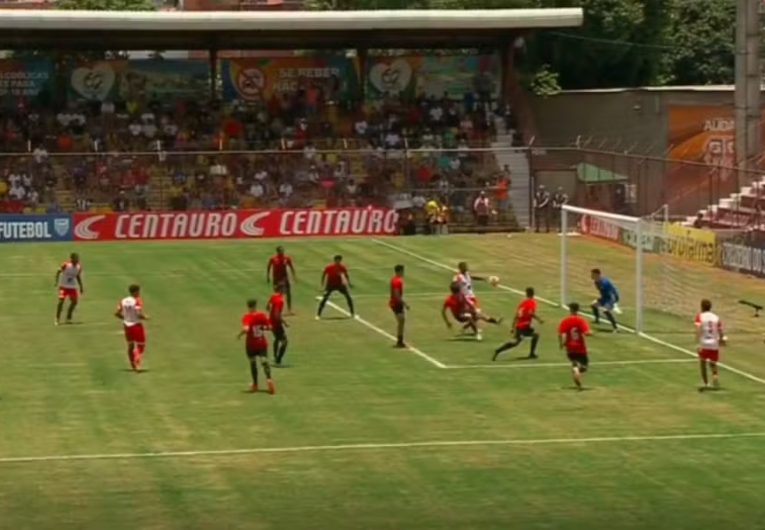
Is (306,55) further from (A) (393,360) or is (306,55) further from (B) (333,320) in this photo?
(A) (393,360)

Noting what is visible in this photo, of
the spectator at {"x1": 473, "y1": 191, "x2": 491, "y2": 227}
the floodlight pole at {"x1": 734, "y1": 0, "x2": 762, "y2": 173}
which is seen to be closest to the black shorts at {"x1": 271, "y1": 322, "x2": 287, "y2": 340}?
the floodlight pole at {"x1": 734, "y1": 0, "x2": 762, "y2": 173}

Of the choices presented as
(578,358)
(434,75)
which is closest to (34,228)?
(434,75)

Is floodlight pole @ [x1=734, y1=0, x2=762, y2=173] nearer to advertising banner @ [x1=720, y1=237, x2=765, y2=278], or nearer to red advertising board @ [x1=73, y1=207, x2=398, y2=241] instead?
advertising banner @ [x1=720, y1=237, x2=765, y2=278]

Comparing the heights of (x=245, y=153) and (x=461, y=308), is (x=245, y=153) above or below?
above

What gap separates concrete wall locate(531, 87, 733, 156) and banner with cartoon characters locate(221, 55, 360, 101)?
374 inches

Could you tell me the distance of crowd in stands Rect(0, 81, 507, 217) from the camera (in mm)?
72000

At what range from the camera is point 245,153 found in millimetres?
73000

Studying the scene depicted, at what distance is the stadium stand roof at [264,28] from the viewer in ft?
241

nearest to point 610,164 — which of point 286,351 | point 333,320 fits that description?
point 333,320

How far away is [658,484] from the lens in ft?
81.3

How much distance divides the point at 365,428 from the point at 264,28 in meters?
47.2

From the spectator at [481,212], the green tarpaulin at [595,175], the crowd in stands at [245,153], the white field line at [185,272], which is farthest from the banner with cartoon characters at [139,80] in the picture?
the white field line at [185,272]

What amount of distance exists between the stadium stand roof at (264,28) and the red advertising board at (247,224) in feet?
28.4

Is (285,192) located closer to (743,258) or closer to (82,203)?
(82,203)
